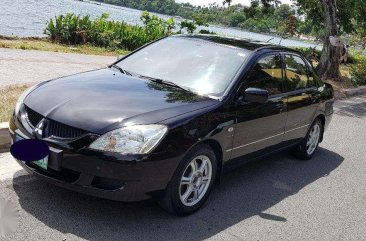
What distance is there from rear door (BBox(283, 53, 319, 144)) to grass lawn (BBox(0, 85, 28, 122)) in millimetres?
3485

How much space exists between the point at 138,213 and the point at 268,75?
2257 mm

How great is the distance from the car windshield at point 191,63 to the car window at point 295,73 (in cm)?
89

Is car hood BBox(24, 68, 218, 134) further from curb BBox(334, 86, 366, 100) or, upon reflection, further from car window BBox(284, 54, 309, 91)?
curb BBox(334, 86, 366, 100)

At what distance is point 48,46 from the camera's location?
15016 mm

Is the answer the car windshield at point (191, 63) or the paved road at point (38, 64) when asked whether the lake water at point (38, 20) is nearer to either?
the paved road at point (38, 64)

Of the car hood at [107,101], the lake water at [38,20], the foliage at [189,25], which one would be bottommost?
the lake water at [38,20]

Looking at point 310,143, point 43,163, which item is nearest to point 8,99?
point 43,163

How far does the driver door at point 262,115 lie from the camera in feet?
15.6

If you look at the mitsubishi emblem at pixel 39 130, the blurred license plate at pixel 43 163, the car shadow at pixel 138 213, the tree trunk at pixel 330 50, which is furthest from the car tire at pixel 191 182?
the tree trunk at pixel 330 50

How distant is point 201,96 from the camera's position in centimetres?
457

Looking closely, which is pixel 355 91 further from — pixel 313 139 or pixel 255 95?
pixel 255 95

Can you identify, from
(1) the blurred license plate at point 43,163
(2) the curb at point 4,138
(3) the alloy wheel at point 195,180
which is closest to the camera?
(1) the blurred license plate at point 43,163

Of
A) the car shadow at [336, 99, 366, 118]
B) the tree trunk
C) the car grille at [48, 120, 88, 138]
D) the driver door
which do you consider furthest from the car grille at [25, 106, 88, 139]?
the tree trunk

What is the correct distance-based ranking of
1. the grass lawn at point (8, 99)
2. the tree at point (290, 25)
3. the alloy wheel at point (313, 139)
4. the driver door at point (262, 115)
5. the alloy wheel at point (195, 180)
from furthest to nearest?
the tree at point (290, 25) → the alloy wheel at point (313, 139) → the grass lawn at point (8, 99) → the driver door at point (262, 115) → the alloy wheel at point (195, 180)
